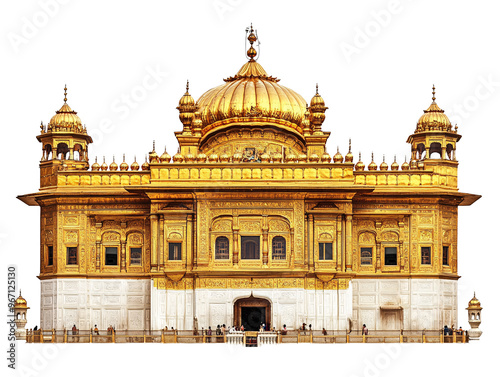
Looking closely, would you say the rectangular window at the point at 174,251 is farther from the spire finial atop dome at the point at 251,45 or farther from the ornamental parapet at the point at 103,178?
the spire finial atop dome at the point at 251,45

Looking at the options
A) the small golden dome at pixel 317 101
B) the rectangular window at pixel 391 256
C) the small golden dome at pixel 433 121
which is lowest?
the rectangular window at pixel 391 256

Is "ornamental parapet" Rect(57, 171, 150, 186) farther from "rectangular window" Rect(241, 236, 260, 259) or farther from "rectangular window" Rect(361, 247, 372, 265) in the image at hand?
"rectangular window" Rect(361, 247, 372, 265)

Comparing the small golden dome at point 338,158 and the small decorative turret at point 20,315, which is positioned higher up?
the small golden dome at point 338,158

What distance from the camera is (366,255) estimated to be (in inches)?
2020

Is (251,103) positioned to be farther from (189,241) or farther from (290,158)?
(189,241)

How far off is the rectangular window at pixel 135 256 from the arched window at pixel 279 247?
18.1ft

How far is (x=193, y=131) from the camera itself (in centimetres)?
5219

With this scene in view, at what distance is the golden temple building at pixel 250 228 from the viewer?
4922cm

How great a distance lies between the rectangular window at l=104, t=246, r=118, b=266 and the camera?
168 feet

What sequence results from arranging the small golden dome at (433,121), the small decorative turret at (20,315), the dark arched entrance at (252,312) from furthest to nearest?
1. the small golden dome at (433,121)
2. the dark arched entrance at (252,312)
3. the small decorative turret at (20,315)

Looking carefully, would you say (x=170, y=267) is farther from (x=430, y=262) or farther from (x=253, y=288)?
(x=430, y=262)

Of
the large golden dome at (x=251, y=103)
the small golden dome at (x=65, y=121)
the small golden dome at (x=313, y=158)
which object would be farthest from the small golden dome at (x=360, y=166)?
the small golden dome at (x=65, y=121)

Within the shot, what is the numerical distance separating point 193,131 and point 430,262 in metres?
10.8

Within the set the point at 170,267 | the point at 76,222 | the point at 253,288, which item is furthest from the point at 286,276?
the point at 76,222
